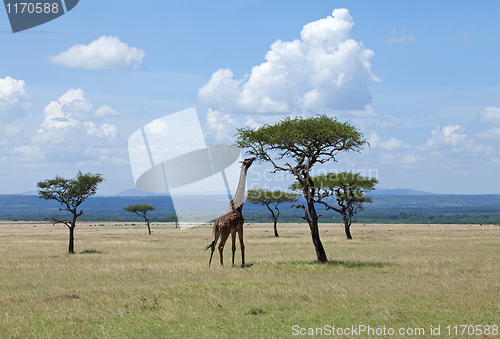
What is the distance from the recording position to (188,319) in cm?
1166

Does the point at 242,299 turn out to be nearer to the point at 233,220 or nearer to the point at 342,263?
the point at 233,220

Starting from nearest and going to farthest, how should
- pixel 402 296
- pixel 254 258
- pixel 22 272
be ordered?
pixel 402 296 < pixel 22 272 < pixel 254 258

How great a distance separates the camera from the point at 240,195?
2150 cm

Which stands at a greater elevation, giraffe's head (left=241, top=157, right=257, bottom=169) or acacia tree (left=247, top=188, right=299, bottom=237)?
giraffe's head (left=241, top=157, right=257, bottom=169)

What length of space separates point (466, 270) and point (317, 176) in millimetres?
33641

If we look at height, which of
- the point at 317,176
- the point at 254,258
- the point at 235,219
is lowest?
the point at 254,258

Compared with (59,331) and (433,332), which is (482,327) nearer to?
(433,332)

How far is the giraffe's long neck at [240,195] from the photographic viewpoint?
21.2m

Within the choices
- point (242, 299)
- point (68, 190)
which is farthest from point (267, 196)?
point (242, 299)

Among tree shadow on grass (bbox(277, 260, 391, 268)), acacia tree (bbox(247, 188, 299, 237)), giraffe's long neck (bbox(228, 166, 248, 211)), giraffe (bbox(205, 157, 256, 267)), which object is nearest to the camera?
giraffe (bbox(205, 157, 256, 267))

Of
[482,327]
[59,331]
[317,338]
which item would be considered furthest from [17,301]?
[482,327]

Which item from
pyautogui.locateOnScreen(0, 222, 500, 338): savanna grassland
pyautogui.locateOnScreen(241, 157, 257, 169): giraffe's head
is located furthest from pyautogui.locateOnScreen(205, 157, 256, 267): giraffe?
pyautogui.locateOnScreen(0, 222, 500, 338): savanna grassland

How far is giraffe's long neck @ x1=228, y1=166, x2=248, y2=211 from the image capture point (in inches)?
834

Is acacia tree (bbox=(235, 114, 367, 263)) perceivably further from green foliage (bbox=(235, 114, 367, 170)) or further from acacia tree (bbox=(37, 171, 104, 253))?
acacia tree (bbox=(37, 171, 104, 253))
